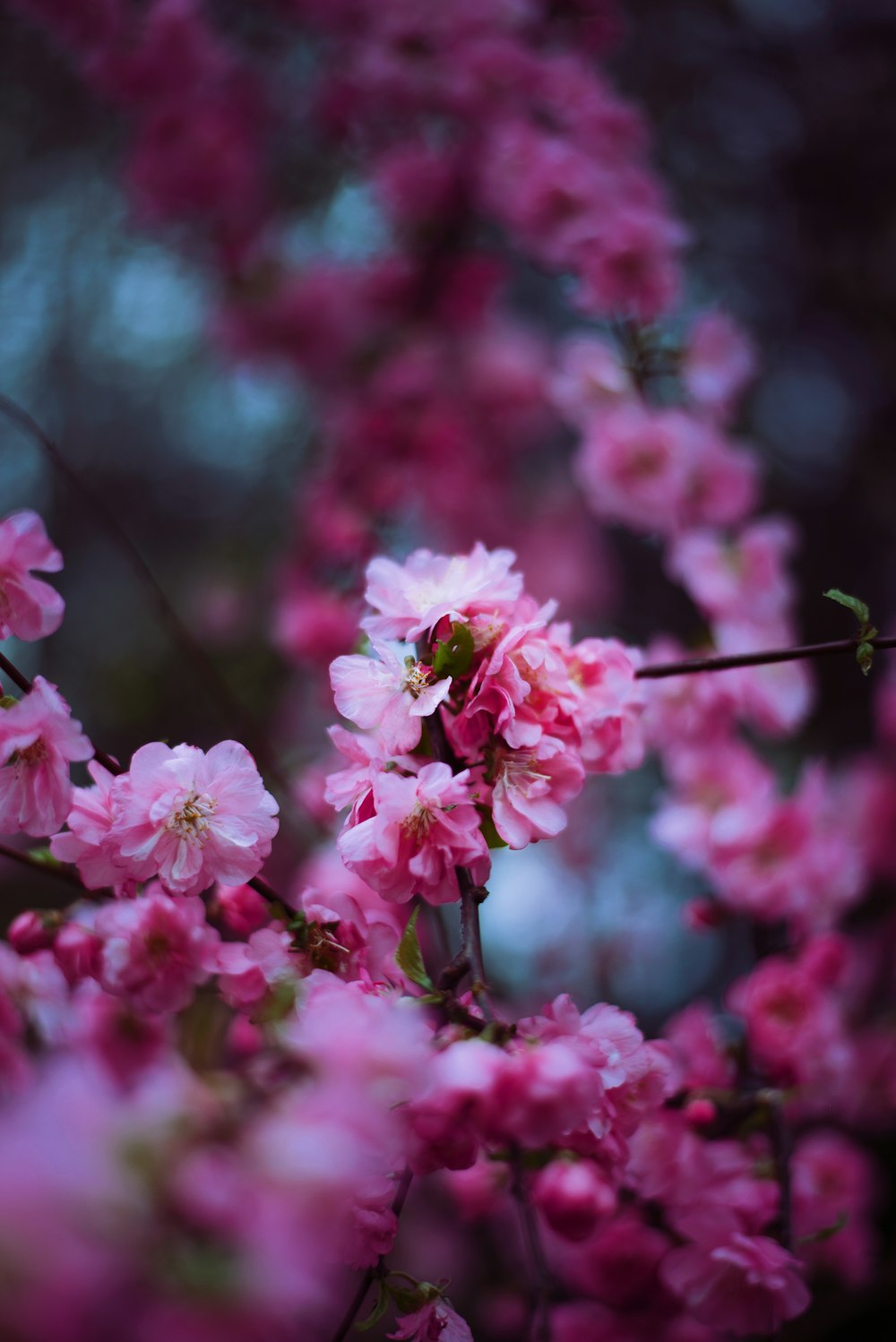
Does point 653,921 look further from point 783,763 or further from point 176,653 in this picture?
Result: point 176,653

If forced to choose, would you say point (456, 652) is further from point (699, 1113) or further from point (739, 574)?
point (739, 574)

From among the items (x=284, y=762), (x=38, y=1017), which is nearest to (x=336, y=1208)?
(x=38, y=1017)

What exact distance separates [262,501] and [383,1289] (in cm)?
210

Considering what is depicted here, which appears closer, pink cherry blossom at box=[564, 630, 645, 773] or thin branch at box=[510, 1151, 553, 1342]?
thin branch at box=[510, 1151, 553, 1342]

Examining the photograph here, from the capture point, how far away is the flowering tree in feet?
1.35

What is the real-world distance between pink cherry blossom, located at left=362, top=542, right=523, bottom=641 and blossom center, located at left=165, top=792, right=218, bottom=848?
0.57 feet

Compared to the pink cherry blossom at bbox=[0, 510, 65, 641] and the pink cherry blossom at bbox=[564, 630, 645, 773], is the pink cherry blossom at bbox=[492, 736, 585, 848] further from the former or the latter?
the pink cherry blossom at bbox=[0, 510, 65, 641]

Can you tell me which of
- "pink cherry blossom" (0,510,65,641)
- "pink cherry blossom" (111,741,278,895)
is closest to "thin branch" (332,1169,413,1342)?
"pink cherry blossom" (111,741,278,895)

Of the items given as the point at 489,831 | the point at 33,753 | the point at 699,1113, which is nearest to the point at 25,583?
the point at 33,753

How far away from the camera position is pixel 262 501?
2488 millimetres

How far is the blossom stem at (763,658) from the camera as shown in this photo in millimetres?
729

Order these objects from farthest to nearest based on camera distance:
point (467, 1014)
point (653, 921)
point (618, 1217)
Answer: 1. point (653, 921)
2. point (618, 1217)
3. point (467, 1014)

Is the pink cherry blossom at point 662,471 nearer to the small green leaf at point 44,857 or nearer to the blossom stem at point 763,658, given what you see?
the blossom stem at point 763,658

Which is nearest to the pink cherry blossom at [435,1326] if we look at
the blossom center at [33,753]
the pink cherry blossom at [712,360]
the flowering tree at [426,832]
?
the flowering tree at [426,832]
